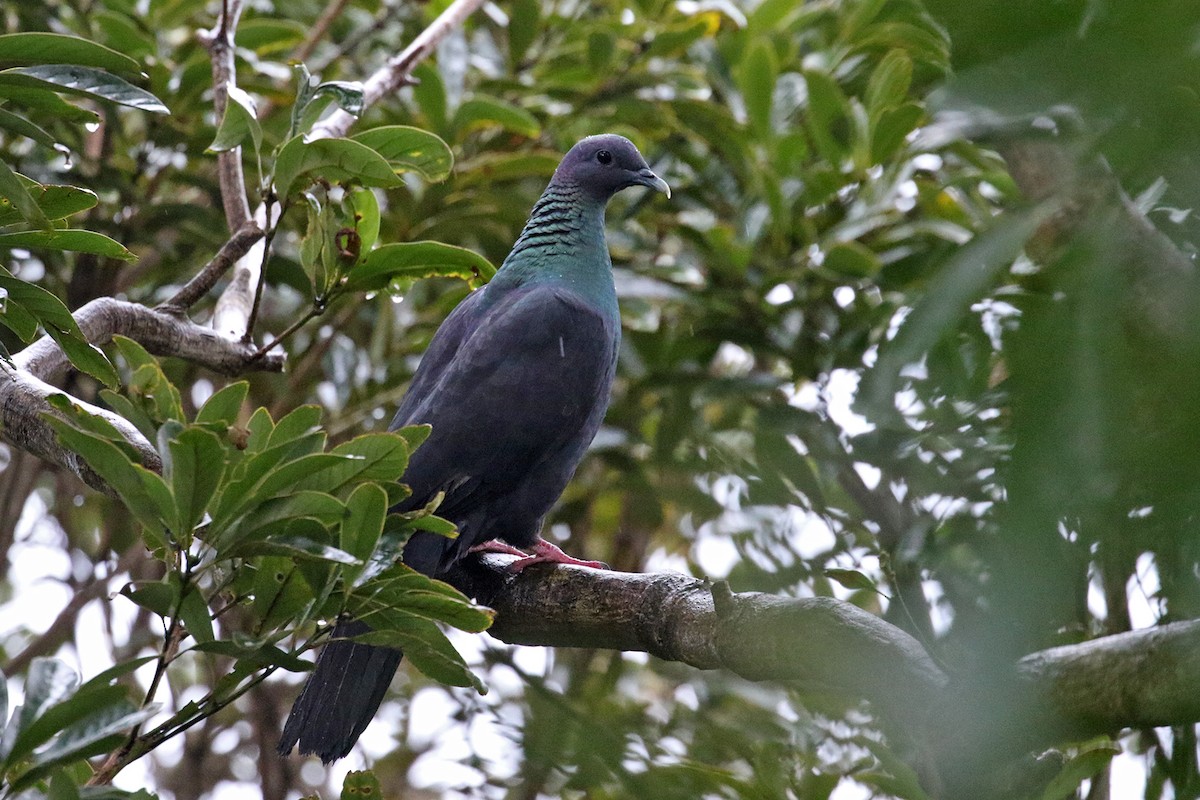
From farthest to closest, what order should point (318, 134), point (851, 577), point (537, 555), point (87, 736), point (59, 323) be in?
point (537, 555), point (318, 134), point (59, 323), point (851, 577), point (87, 736)

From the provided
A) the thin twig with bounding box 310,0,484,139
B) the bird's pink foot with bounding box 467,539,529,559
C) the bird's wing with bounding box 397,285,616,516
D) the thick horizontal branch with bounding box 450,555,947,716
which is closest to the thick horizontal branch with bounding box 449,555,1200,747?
the thick horizontal branch with bounding box 450,555,947,716

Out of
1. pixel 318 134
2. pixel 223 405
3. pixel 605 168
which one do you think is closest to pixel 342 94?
pixel 318 134

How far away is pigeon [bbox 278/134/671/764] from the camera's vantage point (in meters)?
2.87

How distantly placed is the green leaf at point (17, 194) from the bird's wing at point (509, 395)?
1225 mm

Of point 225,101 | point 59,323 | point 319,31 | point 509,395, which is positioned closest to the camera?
point 59,323

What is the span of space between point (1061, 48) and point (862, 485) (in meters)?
2.32

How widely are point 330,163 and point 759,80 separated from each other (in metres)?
1.78

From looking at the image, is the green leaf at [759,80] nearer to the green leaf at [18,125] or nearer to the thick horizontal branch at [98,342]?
the thick horizontal branch at [98,342]

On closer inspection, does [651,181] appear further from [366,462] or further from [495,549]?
[366,462]

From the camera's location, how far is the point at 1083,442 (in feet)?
1.98

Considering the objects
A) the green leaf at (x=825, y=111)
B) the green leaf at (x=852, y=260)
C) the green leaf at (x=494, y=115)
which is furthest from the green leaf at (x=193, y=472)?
the green leaf at (x=825, y=111)

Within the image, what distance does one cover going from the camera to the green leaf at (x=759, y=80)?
11.4 ft

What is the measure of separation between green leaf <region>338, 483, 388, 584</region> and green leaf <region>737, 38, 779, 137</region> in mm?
2339

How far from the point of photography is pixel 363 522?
154 cm
